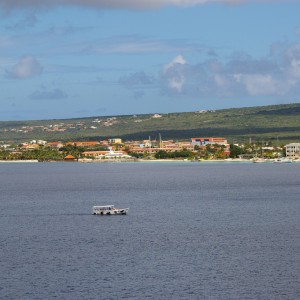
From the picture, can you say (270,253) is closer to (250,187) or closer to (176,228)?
(176,228)

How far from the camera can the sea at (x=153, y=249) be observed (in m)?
33.9

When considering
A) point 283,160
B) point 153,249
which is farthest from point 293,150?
point 153,249

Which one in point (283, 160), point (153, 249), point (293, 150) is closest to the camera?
point (153, 249)

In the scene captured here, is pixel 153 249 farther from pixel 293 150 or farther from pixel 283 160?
pixel 293 150

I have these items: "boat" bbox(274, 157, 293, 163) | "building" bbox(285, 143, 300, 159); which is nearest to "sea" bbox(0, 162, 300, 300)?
"boat" bbox(274, 157, 293, 163)

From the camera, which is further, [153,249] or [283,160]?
[283,160]

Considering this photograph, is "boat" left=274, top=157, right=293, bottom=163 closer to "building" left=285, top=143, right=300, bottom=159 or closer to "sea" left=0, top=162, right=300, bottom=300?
"building" left=285, top=143, right=300, bottom=159

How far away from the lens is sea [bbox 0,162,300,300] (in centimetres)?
3388

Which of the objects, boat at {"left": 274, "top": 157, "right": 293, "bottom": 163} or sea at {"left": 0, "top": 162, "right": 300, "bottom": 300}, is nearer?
sea at {"left": 0, "top": 162, "right": 300, "bottom": 300}

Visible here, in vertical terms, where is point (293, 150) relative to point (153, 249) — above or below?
above

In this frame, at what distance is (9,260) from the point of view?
39.8m

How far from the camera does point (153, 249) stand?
42.7m

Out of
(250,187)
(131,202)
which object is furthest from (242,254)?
(250,187)

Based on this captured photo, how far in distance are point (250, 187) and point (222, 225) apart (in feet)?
126
